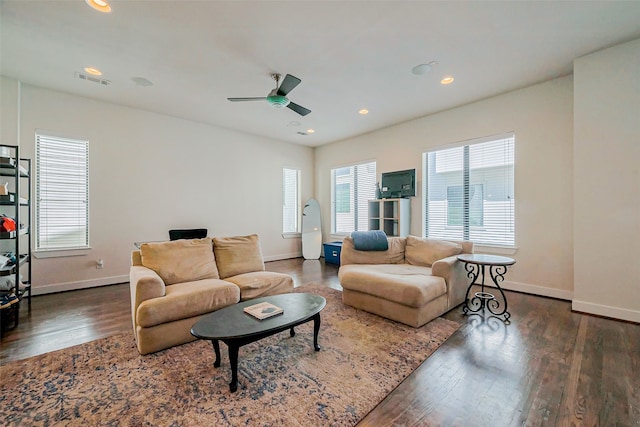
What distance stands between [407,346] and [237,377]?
1.45 m

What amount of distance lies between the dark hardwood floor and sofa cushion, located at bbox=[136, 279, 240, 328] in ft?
2.81

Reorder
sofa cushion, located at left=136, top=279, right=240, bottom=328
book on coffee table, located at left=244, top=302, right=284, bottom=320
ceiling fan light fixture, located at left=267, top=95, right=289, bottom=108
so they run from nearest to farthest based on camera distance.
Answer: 1. book on coffee table, located at left=244, top=302, right=284, bottom=320
2. sofa cushion, located at left=136, top=279, right=240, bottom=328
3. ceiling fan light fixture, located at left=267, top=95, right=289, bottom=108

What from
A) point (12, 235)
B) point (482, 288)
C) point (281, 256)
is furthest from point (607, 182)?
point (12, 235)

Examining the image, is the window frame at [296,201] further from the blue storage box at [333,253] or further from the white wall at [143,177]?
the blue storage box at [333,253]

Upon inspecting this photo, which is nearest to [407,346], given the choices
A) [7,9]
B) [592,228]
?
[592,228]

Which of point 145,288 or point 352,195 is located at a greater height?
point 352,195

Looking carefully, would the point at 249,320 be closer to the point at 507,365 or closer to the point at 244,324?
the point at 244,324

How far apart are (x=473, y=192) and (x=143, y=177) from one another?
578 centimetres

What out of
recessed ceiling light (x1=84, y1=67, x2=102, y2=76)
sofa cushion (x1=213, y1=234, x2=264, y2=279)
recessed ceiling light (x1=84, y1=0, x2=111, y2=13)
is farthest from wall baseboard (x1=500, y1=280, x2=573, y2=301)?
recessed ceiling light (x1=84, y1=67, x2=102, y2=76)

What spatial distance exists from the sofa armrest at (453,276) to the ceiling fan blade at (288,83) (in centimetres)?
266

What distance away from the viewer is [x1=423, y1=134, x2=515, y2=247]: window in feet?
13.8

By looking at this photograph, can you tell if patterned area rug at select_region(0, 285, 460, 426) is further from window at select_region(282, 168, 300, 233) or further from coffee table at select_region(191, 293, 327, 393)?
window at select_region(282, 168, 300, 233)

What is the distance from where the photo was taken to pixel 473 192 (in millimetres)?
4555

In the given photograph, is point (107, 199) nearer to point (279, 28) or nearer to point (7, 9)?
point (7, 9)
